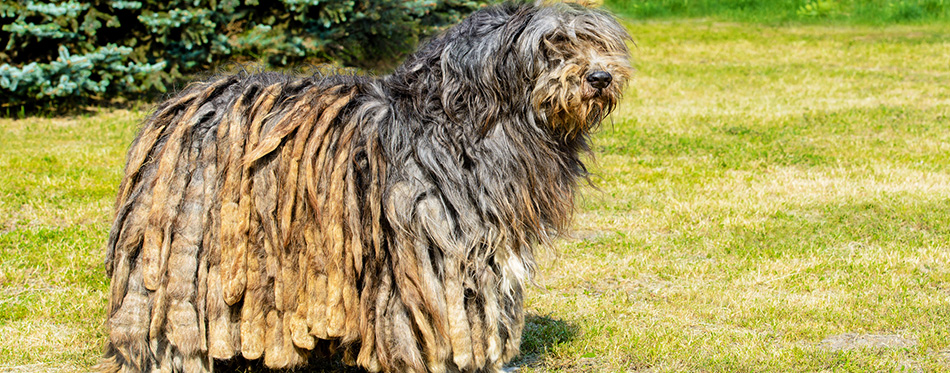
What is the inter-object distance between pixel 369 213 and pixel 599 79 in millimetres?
1011

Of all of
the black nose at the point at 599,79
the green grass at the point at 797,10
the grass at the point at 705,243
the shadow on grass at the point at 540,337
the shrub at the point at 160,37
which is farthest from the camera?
→ the green grass at the point at 797,10

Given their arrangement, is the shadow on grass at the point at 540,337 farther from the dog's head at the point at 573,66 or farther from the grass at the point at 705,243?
the dog's head at the point at 573,66

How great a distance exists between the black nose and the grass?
1.29ft

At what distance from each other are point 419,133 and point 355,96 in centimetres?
36

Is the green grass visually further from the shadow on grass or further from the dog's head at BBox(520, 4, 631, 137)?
the dog's head at BBox(520, 4, 631, 137)

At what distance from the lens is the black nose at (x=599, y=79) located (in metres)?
3.60

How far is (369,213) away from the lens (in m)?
3.76

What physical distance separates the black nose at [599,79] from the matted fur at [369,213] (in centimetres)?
4

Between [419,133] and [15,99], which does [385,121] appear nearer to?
[419,133]

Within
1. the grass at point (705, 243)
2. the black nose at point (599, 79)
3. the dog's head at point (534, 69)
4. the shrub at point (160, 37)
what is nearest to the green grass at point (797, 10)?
the grass at point (705, 243)

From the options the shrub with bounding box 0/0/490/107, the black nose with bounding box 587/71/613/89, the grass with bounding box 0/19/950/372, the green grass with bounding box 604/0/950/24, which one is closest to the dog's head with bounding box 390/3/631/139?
the black nose with bounding box 587/71/613/89

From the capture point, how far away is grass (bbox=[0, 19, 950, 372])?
4957 mm

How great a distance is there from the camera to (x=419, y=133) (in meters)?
3.78

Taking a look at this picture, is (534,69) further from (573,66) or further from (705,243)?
(705,243)
